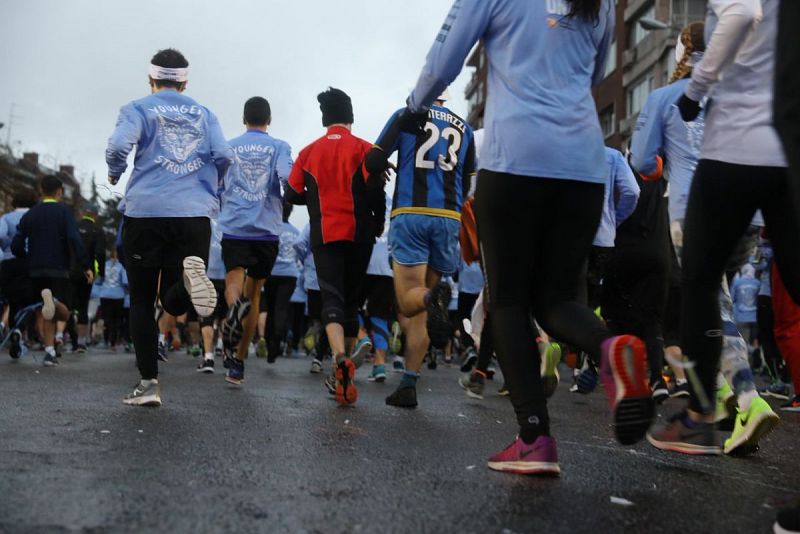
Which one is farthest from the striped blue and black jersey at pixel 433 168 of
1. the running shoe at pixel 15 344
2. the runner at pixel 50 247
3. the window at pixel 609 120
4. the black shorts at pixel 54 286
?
the window at pixel 609 120

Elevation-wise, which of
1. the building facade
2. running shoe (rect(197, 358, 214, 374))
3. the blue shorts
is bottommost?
running shoe (rect(197, 358, 214, 374))

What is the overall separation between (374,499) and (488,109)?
5.39 feet

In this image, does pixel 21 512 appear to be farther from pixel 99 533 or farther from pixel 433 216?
pixel 433 216

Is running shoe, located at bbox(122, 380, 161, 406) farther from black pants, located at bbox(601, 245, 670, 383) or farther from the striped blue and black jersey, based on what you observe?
black pants, located at bbox(601, 245, 670, 383)

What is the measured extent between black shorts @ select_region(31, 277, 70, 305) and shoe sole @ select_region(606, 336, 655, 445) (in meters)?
9.47

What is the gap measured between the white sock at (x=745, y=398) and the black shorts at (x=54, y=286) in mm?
8923

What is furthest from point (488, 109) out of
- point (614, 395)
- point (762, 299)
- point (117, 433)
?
point (762, 299)

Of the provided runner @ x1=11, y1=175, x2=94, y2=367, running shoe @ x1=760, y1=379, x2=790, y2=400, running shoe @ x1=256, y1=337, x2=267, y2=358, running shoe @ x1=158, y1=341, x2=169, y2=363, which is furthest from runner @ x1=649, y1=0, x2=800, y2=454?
running shoe @ x1=256, y1=337, x2=267, y2=358

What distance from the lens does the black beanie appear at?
725 centimetres

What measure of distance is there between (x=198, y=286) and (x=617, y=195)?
351 cm

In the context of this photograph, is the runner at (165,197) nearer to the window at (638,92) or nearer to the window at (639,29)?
the window at (638,92)

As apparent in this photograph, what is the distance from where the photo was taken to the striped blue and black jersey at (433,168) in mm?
6699

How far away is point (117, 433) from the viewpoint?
4.34 m

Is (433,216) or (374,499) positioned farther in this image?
(433,216)
